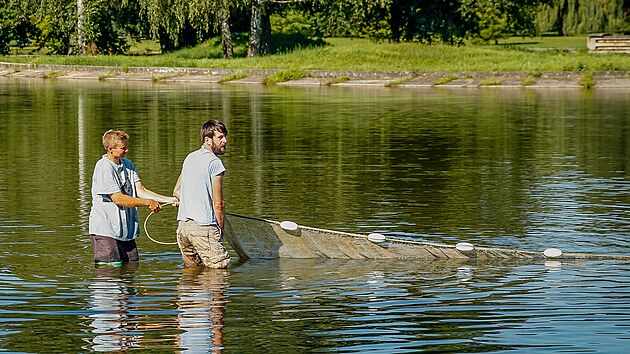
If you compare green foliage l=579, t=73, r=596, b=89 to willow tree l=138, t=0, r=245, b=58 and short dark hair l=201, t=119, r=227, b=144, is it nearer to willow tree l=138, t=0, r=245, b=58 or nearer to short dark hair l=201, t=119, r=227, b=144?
willow tree l=138, t=0, r=245, b=58

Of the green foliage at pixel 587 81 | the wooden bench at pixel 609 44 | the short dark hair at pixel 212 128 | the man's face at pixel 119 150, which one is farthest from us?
the wooden bench at pixel 609 44

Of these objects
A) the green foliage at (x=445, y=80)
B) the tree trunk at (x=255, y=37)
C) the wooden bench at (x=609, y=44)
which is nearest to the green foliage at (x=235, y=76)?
the green foliage at (x=445, y=80)

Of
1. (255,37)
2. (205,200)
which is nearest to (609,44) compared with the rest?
(255,37)

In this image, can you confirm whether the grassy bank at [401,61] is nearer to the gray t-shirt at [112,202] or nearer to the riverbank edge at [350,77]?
the riverbank edge at [350,77]

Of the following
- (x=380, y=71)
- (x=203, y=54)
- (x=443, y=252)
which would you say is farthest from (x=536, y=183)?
(x=203, y=54)

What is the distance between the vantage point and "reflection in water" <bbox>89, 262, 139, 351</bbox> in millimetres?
9633

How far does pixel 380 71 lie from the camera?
161 feet

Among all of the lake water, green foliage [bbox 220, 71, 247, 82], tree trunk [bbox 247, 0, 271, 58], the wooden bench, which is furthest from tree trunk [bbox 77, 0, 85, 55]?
the lake water

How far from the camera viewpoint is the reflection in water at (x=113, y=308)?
31.6 ft

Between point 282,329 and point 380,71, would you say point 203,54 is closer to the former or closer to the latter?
point 380,71

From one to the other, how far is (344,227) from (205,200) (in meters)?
4.28

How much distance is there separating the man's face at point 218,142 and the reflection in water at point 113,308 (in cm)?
151

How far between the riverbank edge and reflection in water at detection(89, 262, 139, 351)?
114 feet

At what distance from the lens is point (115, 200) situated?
39.8 feet
